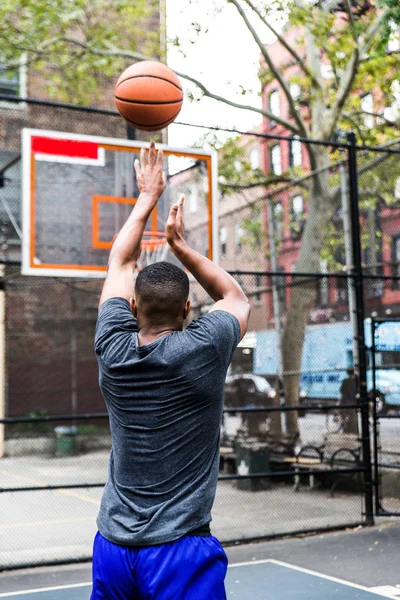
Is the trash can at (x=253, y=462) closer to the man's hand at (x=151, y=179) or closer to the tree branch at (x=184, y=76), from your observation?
the tree branch at (x=184, y=76)

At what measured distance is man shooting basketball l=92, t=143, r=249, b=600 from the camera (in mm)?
2348

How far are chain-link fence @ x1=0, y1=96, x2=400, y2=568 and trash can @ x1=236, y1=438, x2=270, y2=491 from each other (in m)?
0.02

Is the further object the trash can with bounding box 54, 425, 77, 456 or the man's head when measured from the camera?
the trash can with bounding box 54, 425, 77, 456

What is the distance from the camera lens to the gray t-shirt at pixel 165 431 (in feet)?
7.84

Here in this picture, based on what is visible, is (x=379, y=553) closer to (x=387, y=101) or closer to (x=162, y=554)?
(x=162, y=554)

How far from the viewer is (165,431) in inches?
95.1

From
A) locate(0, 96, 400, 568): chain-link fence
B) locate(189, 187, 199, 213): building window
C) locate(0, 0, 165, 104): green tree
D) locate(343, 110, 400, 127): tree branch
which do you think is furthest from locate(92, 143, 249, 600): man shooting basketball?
locate(0, 0, 165, 104): green tree

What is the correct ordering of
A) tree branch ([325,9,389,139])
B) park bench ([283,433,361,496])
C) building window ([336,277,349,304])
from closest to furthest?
park bench ([283,433,361,496]), tree branch ([325,9,389,139]), building window ([336,277,349,304])

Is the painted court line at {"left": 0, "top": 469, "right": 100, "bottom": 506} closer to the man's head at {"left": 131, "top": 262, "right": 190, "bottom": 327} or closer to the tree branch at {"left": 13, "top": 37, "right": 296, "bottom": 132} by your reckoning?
the tree branch at {"left": 13, "top": 37, "right": 296, "bottom": 132}

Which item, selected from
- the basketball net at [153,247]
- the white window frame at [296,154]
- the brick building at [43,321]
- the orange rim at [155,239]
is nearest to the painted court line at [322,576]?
the basketball net at [153,247]

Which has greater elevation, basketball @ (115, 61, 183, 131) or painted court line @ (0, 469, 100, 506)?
basketball @ (115, 61, 183, 131)

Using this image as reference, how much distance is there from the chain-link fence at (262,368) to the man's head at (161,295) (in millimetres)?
4037

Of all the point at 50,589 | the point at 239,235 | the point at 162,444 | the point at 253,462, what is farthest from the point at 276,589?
the point at 239,235

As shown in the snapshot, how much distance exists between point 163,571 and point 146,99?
12.0 ft
